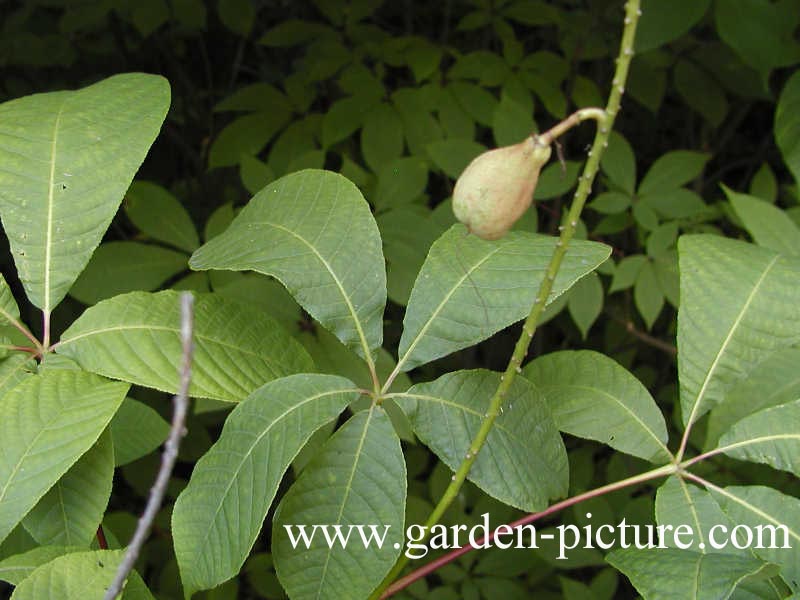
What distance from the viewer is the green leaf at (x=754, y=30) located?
5.04ft

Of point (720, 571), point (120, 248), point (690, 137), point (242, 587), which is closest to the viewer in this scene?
point (720, 571)

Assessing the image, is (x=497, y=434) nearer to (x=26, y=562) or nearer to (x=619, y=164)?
(x=26, y=562)

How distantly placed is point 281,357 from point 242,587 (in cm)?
165

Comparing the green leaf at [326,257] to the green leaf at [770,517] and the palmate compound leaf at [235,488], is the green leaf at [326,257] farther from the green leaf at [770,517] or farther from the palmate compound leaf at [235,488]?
the green leaf at [770,517]

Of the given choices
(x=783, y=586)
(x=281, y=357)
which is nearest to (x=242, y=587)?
(x=281, y=357)

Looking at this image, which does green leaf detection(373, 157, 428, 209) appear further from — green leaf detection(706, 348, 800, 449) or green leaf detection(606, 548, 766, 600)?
green leaf detection(606, 548, 766, 600)

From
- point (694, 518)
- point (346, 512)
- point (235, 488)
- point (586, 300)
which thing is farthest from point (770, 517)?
point (586, 300)

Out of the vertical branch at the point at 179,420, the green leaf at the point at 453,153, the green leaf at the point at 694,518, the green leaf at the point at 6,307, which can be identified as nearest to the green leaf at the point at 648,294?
the green leaf at the point at 453,153

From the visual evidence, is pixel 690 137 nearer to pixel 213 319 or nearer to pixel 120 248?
pixel 120 248

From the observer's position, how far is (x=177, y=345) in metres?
0.79

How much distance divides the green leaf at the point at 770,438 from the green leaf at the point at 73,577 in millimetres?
626

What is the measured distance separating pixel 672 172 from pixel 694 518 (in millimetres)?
1191

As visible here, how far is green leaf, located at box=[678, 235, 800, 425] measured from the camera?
878 mm

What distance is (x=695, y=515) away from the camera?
805 millimetres
